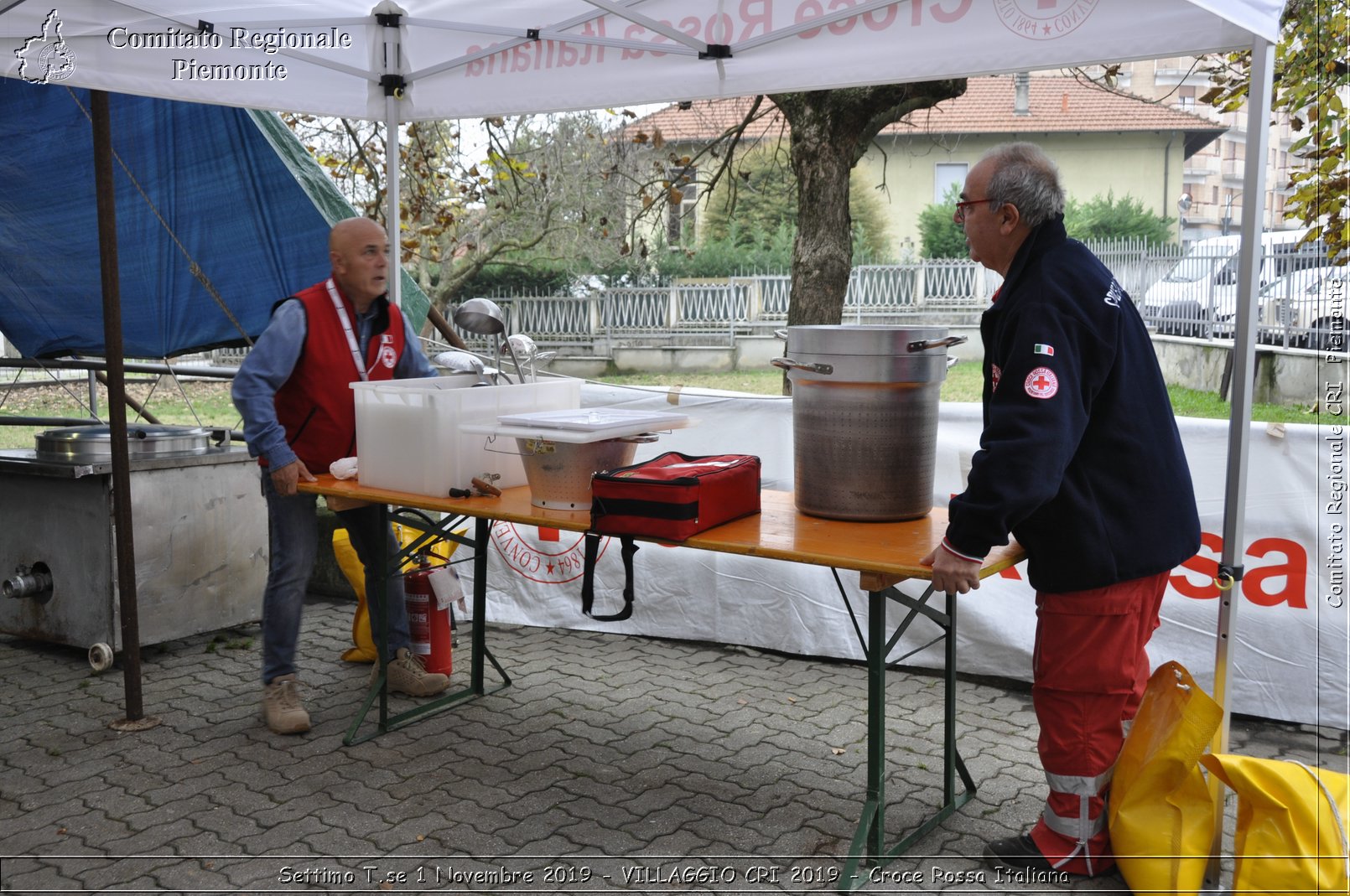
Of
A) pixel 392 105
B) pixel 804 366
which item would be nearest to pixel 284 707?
pixel 804 366

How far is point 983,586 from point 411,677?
234cm

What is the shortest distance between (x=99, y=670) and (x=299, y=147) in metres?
2.84

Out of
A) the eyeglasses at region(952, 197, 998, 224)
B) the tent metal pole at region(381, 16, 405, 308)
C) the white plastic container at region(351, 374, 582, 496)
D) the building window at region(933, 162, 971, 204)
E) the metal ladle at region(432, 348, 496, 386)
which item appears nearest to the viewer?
the eyeglasses at region(952, 197, 998, 224)

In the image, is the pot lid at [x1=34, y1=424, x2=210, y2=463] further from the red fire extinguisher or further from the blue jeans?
the red fire extinguisher

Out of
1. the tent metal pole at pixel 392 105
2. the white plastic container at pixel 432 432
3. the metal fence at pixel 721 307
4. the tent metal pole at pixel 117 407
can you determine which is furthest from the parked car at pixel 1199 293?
the tent metal pole at pixel 117 407

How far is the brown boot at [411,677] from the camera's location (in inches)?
168

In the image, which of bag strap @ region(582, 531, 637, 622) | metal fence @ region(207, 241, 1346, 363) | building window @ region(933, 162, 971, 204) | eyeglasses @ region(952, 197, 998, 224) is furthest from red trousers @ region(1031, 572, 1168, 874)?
building window @ region(933, 162, 971, 204)

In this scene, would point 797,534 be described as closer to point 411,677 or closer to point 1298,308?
point 411,677

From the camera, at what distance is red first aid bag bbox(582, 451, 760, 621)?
2.84m

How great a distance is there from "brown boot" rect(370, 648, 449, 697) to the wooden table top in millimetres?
1020

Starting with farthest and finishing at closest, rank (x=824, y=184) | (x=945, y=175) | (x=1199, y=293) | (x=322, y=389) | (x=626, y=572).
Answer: (x=945, y=175)
(x=1199, y=293)
(x=824, y=184)
(x=322, y=389)
(x=626, y=572)

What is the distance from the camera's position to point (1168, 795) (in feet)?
8.81

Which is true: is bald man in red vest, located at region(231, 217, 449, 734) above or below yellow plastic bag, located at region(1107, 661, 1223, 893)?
above

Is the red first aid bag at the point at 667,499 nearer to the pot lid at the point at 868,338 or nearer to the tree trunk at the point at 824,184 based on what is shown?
the pot lid at the point at 868,338
